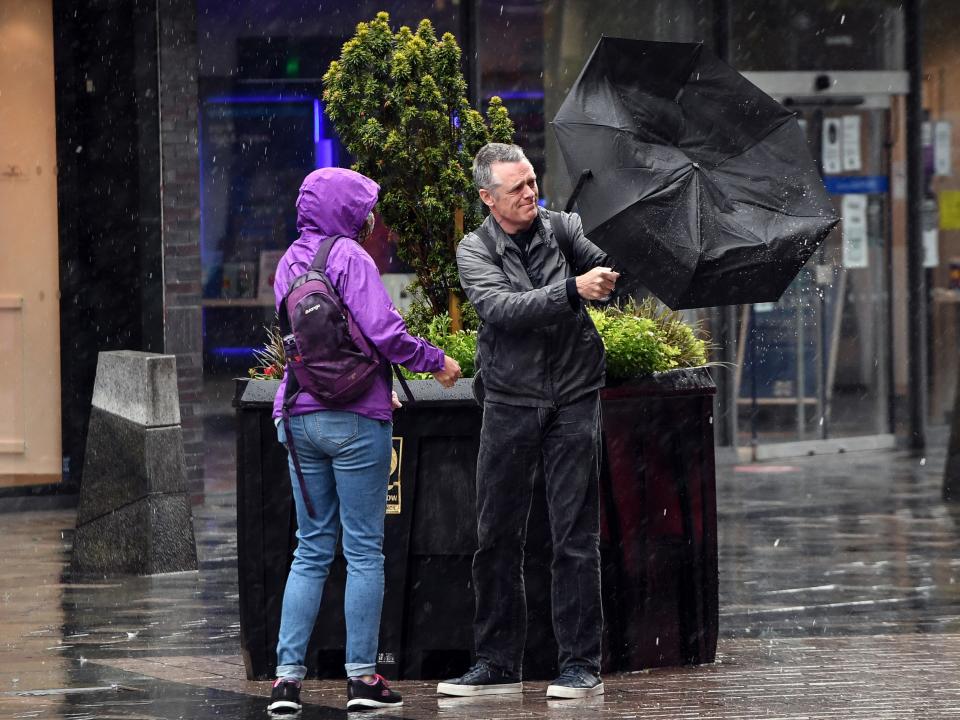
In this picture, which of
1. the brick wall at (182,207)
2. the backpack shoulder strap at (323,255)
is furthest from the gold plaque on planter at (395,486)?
the brick wall at (182,207)

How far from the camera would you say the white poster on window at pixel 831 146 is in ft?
50.1

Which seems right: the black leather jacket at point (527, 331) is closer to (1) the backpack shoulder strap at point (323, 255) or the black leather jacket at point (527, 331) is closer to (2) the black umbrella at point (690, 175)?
(2) the black umbrella at point (690, 175)

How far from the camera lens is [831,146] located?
50.2 feet

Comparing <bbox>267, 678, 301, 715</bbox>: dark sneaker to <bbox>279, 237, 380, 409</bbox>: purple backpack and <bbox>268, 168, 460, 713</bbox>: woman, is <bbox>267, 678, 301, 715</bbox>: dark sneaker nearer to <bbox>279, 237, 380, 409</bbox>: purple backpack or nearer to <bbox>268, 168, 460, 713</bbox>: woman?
<bbox>268, 168, 460, 713</bbox>: woman

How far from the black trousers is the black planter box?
284 millimetres

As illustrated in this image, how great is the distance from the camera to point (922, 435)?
51.7 feet

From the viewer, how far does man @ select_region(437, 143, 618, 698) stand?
6398 millimetres

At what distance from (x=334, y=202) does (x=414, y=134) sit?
4.98 ft

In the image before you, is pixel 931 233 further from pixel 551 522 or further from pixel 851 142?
pixel 551 522

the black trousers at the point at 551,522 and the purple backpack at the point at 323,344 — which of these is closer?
the purple backpack at the point at 323,344

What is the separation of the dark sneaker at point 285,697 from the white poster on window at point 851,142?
10.2m

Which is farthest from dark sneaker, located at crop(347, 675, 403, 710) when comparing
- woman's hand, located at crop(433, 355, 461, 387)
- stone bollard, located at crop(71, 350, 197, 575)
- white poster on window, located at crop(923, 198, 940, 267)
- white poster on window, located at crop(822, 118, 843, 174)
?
white poster on window, located at crop(923, 198, 940, 267)

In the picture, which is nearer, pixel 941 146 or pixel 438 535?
pixel 438 535

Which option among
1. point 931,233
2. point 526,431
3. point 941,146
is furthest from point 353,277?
point 941,146
